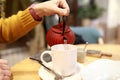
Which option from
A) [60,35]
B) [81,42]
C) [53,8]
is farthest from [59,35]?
[81,42]

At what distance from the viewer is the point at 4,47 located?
89.9 inches

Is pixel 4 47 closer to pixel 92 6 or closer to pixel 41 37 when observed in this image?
pixel 41 37

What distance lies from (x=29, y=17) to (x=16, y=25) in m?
0.09

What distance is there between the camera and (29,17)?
1.12 meters

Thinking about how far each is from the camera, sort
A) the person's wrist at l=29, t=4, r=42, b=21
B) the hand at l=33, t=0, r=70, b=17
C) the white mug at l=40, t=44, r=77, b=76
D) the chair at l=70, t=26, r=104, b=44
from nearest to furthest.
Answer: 1. the white mug at l=40, t=44, r=77, b=76
2. the hand at l=33, t=0, r=70, b=17
3. the person's wrist at l=29, t=4, r=42, b=21
4. the chair at l=70, t=26, r=104, b=44

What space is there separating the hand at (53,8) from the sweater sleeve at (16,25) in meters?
0.06

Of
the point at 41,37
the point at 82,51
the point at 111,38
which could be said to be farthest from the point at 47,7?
the point at 111,38

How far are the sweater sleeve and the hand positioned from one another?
60mm

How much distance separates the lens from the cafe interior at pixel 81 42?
33.6 inches

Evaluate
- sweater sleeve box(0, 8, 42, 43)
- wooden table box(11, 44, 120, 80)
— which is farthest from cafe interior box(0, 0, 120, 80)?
sweater sleeve box(0, 8, 42, 43)

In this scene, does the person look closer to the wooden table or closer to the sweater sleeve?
the sweater sleeve

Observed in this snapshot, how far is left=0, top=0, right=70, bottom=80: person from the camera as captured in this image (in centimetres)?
102

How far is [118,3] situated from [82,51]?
263 centimetres

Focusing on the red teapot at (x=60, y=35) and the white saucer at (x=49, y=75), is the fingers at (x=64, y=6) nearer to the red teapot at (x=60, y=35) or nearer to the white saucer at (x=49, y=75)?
the red teapot at (x=60, y=35)
